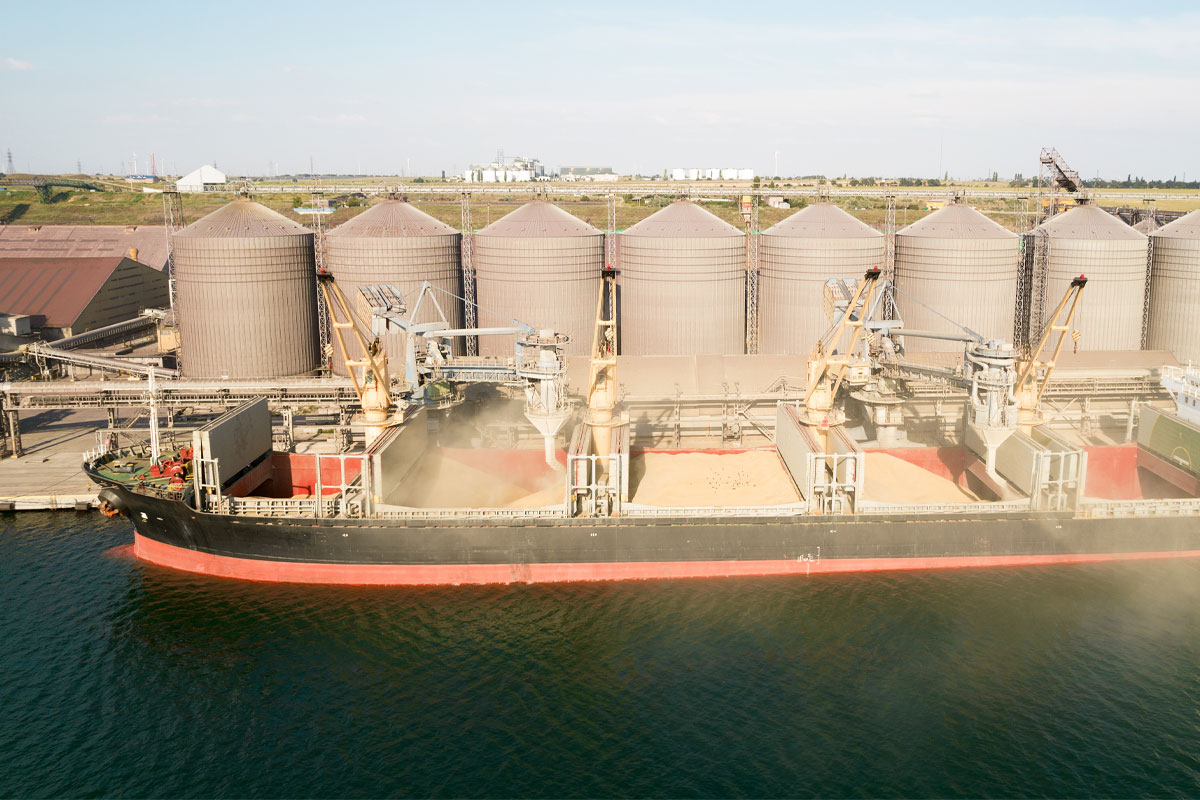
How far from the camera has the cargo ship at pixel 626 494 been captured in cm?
3672

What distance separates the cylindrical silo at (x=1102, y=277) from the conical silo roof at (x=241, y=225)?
170ft

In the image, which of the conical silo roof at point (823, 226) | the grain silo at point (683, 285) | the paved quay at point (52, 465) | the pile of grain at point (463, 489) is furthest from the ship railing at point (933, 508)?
the paved quay at point (52, 465)

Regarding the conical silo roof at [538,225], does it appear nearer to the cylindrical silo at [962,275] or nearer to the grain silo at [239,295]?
the grain silo at [239,295]

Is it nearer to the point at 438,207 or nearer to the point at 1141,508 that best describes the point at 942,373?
the point at 1141,508

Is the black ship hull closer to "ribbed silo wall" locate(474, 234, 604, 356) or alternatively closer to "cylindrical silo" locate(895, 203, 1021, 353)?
"cylindrical silo" locate(895, 203, 1021, 353)

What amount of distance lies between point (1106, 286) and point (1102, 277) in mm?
684

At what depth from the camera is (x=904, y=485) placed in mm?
42625

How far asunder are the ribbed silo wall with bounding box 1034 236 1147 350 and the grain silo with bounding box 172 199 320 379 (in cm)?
5213

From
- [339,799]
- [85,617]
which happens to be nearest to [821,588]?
[339,799]

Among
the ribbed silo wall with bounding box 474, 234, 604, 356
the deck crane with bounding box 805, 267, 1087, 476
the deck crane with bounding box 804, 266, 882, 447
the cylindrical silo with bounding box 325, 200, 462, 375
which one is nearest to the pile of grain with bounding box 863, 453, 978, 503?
the deck crane with bounding box 805, 267, 1087, 476

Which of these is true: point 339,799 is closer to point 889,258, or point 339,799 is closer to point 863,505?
point 863,505

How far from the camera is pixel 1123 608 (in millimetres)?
34000

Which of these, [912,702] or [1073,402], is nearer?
[912,702]

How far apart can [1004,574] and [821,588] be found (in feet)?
26.0
